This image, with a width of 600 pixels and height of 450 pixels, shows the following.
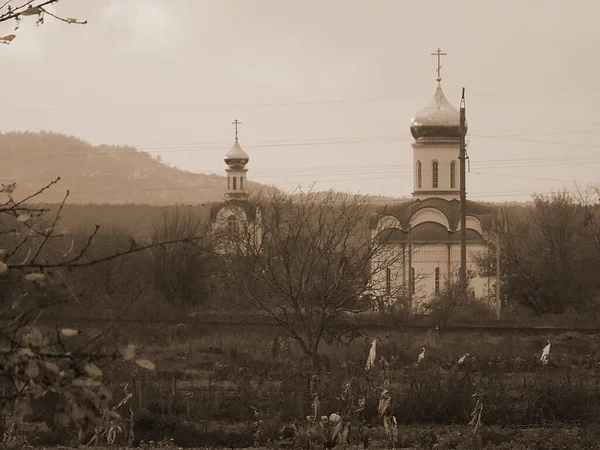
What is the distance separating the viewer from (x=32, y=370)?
362 cm

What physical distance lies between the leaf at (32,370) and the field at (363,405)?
5479 millimetres

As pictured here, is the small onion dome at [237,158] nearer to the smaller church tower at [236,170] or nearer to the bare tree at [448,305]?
the smaller church tower at [236,170]

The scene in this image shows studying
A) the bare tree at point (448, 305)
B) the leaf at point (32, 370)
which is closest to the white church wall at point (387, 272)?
the bare tree at point (448, 305)

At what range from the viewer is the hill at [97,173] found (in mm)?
136000

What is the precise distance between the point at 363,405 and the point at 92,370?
30.3 feet

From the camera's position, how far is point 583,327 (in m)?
28.7

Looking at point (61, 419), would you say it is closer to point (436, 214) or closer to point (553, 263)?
point (553, 263)

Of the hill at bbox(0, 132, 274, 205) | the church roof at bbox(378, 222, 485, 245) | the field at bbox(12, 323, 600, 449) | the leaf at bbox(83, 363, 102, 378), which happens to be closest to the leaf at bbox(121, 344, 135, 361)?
the leaf at bbox(83, 363, 102, 378)

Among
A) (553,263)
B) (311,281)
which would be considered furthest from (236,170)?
(311,281)

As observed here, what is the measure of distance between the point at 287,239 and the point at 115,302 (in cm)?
1083

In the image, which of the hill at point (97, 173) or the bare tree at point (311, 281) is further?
the hill at point (97, 173)

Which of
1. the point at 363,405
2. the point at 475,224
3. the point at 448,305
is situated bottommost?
the point at 363,405

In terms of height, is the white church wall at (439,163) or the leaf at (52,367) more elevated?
the white church wall at (439,163)

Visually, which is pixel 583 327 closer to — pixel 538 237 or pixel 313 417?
pixel 538 237
